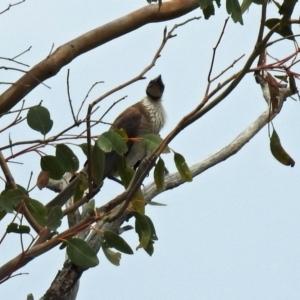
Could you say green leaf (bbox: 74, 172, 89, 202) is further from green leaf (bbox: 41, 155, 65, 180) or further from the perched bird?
the perched bird

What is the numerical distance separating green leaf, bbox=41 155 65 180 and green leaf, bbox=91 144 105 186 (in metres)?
0.10

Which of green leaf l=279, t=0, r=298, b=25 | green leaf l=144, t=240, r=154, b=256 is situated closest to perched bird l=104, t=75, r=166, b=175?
green leaf l=144, t=240, r=154, b=256

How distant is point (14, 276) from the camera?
1.92 meters

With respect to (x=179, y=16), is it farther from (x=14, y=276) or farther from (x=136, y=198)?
(x=14, y=276)

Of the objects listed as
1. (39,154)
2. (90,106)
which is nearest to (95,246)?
(39,154)

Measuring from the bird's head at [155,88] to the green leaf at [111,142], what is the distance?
3.05 m

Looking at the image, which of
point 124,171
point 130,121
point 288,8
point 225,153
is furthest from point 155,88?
point 288,8

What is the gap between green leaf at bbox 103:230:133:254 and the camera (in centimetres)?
217

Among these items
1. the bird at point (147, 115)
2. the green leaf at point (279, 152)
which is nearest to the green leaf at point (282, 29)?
the green leaf at point (279, 152)

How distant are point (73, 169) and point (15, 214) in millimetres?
219

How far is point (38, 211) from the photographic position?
2.09 meters

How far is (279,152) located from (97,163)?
0.48m

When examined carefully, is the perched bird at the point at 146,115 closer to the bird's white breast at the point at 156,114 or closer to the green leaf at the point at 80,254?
the bird's white breast at the point at 156,114

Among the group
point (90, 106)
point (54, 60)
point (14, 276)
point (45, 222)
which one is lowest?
point (14, 276)
